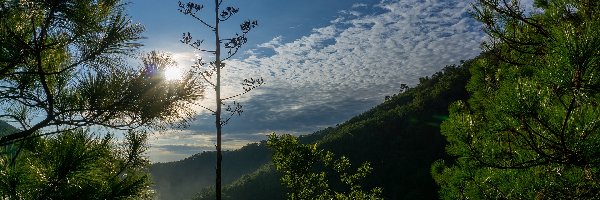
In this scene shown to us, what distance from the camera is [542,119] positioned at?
2877 millimetres

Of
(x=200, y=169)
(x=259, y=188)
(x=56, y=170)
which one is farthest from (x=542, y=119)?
(x=200, y=169)

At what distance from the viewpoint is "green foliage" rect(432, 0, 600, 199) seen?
262 cm

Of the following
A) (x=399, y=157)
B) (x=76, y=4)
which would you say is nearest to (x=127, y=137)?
(x=76, y=4)

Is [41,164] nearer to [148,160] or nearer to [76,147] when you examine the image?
[76,147]

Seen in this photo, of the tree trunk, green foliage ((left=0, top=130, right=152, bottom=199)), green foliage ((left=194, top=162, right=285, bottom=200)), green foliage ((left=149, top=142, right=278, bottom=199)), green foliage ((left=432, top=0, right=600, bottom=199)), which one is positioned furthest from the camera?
green foliage ((left=149, top=142, right=278, bottom=199))

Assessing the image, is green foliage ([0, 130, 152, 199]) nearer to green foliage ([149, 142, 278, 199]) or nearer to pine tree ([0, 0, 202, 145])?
pine tree ([0, 0, 202, 145])

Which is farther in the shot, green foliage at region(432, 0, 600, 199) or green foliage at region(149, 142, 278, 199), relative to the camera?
green foliage at region(149, 142, 278, 199)

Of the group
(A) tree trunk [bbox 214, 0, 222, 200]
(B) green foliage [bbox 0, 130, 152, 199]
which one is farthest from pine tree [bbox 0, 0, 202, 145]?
(A) tree trunk [bbox 214, 0, 222, 200]

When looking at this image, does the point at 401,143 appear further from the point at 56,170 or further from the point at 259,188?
the point at 56,170

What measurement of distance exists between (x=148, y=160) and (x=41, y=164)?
2598 mm

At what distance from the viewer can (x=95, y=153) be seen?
3469 millimetres

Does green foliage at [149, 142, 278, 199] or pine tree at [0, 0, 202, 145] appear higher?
pine tree at [0, 0, 202, 145]

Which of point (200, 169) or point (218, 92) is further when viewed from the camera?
point (200, 169)

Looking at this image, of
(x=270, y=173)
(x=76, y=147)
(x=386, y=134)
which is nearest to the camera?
(x=76, y=147)
